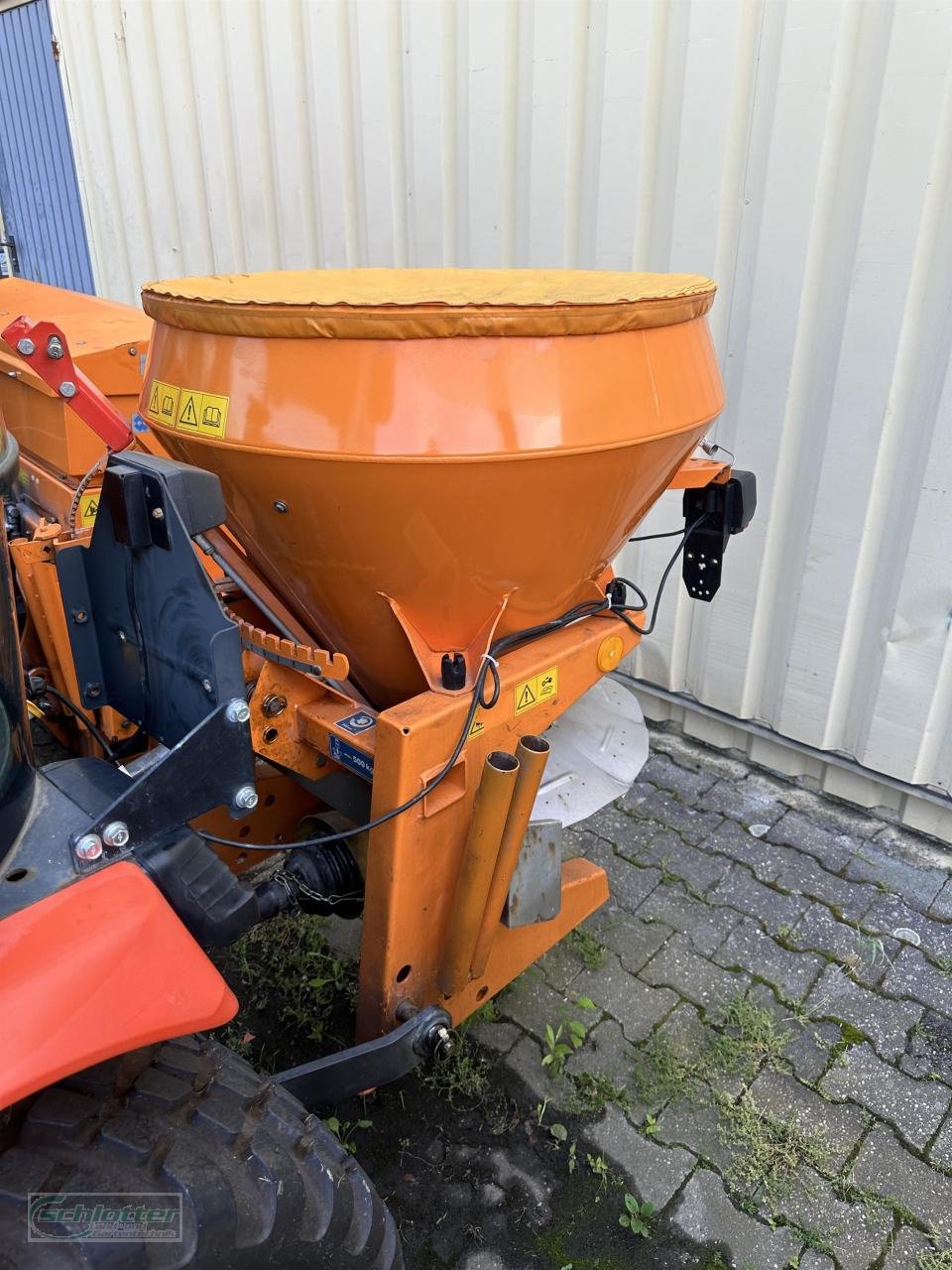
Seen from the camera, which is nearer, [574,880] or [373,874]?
[373,874]

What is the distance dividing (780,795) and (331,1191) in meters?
2.29

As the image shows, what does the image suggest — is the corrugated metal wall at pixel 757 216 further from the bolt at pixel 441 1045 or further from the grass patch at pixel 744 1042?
the bolt at pixel 441 1045

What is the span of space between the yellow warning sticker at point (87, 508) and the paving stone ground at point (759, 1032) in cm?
162

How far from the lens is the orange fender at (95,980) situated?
37.3 inches

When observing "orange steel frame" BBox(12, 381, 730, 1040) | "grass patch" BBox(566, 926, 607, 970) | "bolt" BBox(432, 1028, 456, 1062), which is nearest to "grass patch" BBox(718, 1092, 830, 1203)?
"grass patch" BBox(566, 926, 607, 970)

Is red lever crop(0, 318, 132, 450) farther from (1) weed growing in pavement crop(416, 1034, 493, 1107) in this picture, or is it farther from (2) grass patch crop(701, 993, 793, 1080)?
(2) grass patch crop(701, 993, 793, 1080)

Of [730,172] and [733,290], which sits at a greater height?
[730,172]

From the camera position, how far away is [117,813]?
112 centimetres

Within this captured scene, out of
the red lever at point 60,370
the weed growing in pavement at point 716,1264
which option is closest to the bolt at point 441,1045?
the weed growing in pavement at point 716,1264

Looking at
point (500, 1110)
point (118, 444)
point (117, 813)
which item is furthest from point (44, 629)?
point (500, 1110)

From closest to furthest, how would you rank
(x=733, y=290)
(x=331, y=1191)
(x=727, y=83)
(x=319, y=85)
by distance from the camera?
(x=331, y=1191) < (x=727, y=83) < (x=733, y=290) < (x=319, y=85)

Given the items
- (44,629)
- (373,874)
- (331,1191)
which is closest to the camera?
(331,1191)

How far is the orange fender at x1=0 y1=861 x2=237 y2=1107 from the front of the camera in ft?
3.10

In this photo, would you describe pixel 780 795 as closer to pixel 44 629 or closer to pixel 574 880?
pixel 574 880
